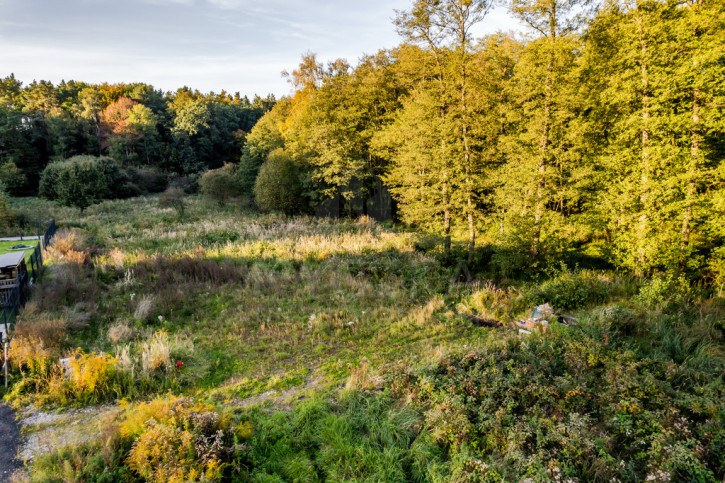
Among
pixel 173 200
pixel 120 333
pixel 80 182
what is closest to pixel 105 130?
pixel 80 182

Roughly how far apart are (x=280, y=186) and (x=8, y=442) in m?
21.7

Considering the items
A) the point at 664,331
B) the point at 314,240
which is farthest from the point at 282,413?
the point at 314,240

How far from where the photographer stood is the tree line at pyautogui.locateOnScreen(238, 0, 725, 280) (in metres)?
10.3

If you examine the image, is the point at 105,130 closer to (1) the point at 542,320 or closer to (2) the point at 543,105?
(2) the point at 543,105

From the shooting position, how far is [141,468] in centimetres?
380

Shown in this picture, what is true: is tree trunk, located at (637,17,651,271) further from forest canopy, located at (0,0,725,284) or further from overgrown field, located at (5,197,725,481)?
overgrown field, located at (5,197,725,481)

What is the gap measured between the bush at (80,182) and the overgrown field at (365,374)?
809 inches

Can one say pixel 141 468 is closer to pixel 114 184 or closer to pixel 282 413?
pixel 282 413

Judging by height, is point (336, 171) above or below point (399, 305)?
above

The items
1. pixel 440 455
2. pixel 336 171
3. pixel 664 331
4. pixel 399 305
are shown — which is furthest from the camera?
pixel 336 171

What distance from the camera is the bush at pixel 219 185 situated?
28.4 m

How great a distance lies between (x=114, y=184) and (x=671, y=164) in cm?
4255

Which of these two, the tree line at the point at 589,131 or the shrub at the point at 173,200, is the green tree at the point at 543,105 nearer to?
the tree line at the point at 589,131

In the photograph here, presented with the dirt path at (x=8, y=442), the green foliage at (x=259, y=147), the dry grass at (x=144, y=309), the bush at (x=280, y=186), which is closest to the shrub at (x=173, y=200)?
the green foliage at (x=259, y=147)
